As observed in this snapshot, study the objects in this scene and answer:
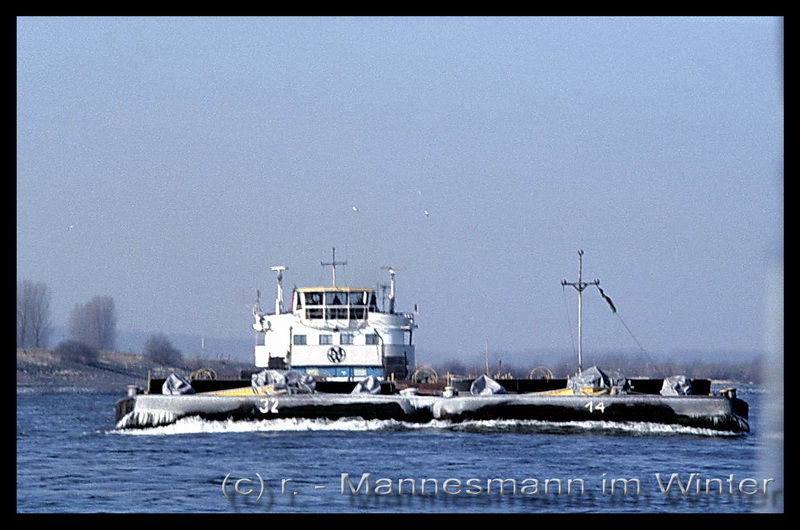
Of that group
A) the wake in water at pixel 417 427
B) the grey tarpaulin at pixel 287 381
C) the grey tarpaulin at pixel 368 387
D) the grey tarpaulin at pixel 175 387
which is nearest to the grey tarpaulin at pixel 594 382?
the wake in water at pixel 417 427

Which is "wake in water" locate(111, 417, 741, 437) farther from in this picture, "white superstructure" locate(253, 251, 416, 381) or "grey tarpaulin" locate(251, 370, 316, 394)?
"white superstructure" locate(253, 251, 416, 381)

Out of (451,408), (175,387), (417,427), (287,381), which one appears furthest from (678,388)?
(175,387)

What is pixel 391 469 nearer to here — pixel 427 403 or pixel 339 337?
pixel 427 403

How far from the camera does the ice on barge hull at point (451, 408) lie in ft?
148

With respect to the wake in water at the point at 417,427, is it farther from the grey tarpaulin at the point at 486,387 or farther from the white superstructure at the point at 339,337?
the white superstructure at the point at 339,337

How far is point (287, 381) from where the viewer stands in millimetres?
47062

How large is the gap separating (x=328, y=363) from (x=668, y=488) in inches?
1133

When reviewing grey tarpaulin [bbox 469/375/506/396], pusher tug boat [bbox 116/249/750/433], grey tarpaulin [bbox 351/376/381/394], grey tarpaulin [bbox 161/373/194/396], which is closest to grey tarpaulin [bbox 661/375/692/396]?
pusher tug boat [bbox 116/249/750/433]
